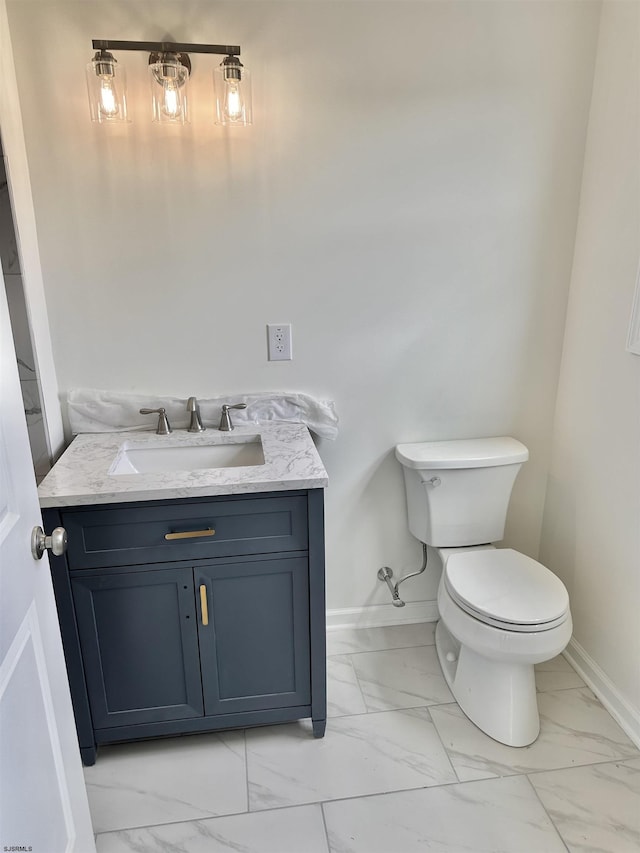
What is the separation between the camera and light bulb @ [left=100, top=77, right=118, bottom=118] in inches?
62.6

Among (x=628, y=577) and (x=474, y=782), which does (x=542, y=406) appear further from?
(x=474, y=782)

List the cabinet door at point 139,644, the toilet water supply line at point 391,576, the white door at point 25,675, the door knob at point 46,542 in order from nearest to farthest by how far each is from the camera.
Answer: the white door at point 25,675 < the door knob at point 46,542 < the cabinet door at point 139,644 < the toilet water supply line at point 391,576

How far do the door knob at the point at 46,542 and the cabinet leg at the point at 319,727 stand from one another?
3.44 feet

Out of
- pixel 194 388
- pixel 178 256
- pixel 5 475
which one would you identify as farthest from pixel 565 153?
pixel 5 475

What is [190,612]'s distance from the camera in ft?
5.31

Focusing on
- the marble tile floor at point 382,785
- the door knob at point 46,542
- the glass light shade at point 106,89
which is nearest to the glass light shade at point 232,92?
the glass light shade at point 106,89

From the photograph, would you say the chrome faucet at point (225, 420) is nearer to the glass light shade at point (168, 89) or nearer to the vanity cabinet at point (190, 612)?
the vanity cabinet at point (190, 612)

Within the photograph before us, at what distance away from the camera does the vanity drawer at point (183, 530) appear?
4.97 ft

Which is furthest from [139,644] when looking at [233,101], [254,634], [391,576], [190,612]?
[233,101]

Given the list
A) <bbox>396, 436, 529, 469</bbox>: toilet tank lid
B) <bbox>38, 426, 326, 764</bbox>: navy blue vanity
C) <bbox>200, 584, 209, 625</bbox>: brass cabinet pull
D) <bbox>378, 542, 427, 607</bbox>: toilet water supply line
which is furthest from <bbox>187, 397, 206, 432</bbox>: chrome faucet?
<bbox>378, 542, 427, 607</bbox>: toilet water supply line

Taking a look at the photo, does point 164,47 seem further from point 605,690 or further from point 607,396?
point 605,690

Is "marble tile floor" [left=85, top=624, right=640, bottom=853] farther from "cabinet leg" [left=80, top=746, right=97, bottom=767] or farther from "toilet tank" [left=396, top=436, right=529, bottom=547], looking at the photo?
"toilet tank" [left=396, top=436, right=529, bottom=547]

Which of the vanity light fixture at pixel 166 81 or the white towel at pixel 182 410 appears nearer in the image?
the vanity light fixture at pixel 166 81

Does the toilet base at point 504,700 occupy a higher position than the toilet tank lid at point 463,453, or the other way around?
the toilet tank lid at point 463,453
